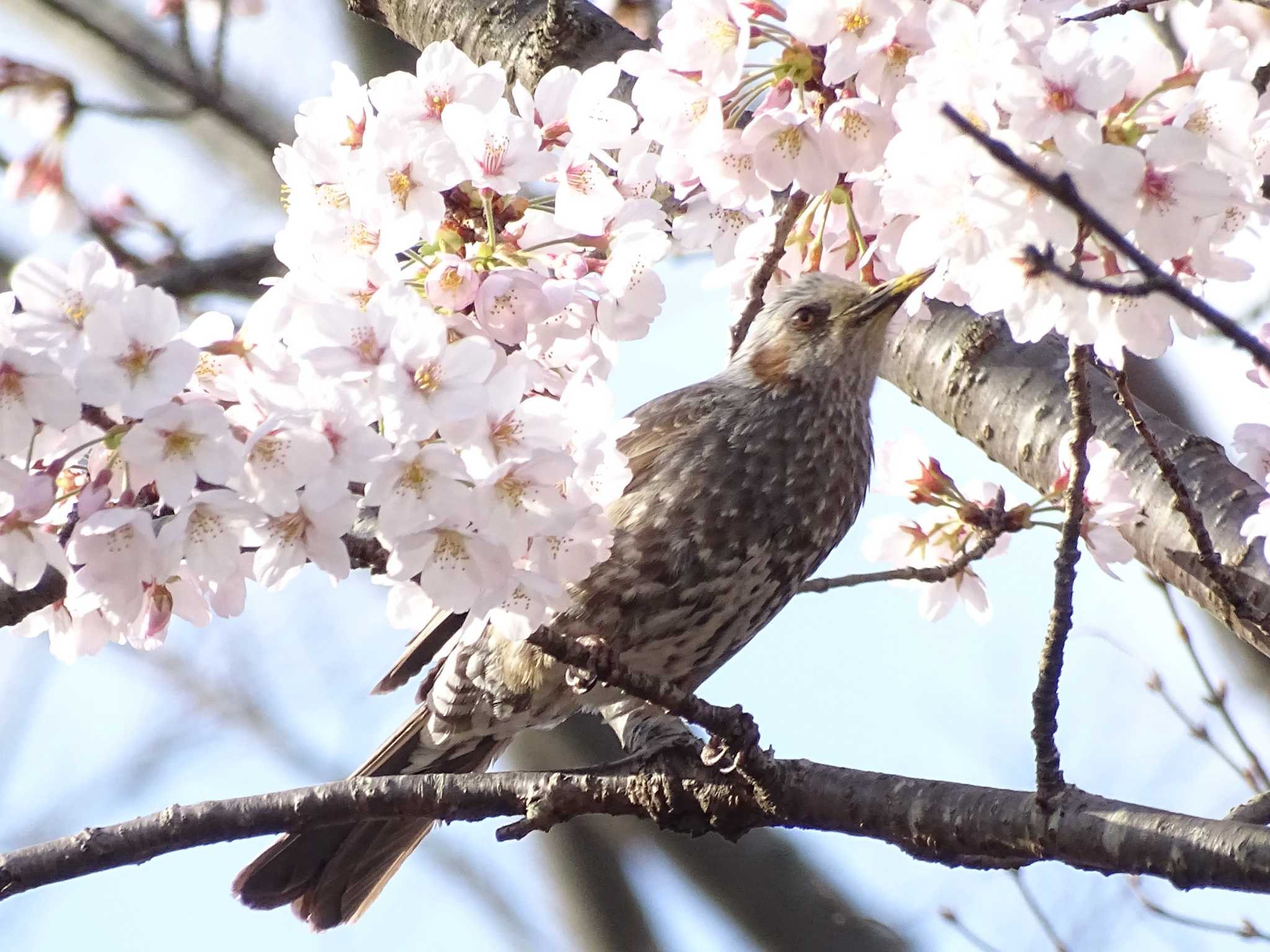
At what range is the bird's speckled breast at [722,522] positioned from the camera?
2594 mm

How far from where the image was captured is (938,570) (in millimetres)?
2375

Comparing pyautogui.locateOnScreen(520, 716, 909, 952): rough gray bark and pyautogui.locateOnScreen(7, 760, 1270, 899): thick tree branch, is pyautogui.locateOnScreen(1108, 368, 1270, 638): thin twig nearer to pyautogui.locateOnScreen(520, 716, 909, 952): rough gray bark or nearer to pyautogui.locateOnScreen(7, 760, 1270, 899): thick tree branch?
pyautogui.locateOnScreen(7, 760, 1270, 899): thick tree branch

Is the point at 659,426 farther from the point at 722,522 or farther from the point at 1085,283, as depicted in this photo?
the point at 1085,283

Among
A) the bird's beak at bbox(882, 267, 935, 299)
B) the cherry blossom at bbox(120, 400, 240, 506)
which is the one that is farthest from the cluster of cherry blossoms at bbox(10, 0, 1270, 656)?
the bird's beak at bbox(882, 267, 935, 299)

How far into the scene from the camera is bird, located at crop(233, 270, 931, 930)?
2.60 metres

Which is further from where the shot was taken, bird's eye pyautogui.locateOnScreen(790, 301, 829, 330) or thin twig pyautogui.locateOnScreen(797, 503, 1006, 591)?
bird's eye pyautogui.locateOnScreen(790, 301, 829, 330)

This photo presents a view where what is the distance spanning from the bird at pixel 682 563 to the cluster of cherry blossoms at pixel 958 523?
297mm

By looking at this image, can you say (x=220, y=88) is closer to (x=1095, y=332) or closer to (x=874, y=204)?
(x=874, y=204)

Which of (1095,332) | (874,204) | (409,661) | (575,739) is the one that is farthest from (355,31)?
(1095,332)

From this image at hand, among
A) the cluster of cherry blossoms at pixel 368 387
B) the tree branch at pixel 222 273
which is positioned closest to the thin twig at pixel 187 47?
the tree branch at pixel 222 273

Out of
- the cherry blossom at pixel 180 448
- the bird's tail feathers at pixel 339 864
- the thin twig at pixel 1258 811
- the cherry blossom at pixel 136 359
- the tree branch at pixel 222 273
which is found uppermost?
the tree branch at pixel 222 273

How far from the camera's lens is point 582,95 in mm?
1812

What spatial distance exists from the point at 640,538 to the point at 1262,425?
1.10 metres

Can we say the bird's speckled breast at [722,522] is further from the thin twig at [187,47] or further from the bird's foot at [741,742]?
the thin twig at [187,47]
